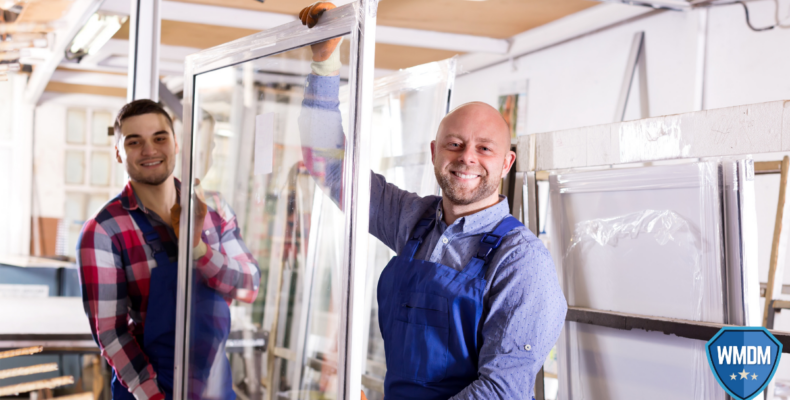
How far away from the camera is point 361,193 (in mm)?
1180

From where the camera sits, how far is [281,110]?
65.9 inches

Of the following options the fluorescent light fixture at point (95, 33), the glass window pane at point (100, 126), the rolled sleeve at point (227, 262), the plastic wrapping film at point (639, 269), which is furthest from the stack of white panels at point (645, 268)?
the glass window pane at point (100, 126)

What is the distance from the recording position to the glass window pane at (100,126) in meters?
4.32

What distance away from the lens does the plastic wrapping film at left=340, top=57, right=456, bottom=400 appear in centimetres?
201

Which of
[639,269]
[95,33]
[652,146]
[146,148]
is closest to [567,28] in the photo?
[652,146]

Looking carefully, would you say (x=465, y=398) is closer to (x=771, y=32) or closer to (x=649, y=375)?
(x=649, y=375)

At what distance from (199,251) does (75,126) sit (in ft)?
9.82

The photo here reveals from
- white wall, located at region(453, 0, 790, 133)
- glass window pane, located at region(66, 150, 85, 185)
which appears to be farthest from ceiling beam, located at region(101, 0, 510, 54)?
glass window pane, located at region(66, 150, 85, 185)

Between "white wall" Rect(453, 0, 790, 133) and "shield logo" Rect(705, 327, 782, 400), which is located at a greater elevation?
"white wall" Rect(453, 0, 790, 133)

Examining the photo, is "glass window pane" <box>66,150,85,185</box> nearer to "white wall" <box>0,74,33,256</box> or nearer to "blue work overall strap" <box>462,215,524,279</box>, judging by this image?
"white wall" <box>0,74,33,256</box>

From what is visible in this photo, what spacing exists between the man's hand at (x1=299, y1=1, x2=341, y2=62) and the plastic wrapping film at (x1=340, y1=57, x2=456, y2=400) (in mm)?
502

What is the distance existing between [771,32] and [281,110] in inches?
89.8

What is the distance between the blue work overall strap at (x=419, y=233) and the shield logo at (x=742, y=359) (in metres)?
0.69

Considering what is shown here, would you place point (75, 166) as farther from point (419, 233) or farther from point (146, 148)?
point (419, 233)
